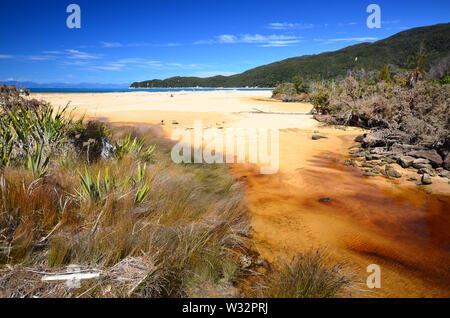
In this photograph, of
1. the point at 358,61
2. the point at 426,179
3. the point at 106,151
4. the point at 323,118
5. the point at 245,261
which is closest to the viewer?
the point at 245,261

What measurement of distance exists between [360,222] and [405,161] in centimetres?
291

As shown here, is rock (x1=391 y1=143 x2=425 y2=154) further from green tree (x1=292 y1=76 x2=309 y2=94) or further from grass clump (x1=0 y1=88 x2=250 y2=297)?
green tree (x1=292 y1=76 x2=309 y2=94)

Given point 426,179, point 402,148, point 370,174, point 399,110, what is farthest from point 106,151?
point 399,110

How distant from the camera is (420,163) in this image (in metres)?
4.84

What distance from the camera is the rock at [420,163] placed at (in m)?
4.74

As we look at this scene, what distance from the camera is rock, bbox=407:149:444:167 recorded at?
15.6 ft

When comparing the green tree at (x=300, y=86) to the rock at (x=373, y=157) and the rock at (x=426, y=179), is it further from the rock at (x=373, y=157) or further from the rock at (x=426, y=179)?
the rock at (x=426, y=179)

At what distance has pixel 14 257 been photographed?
1.70 meters

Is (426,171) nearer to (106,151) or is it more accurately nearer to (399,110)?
(399,110)

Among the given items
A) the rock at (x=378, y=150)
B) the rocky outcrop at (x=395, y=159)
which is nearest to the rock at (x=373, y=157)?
the rocky outcrop at (x=395, y=159)

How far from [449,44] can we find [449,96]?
11556 cm

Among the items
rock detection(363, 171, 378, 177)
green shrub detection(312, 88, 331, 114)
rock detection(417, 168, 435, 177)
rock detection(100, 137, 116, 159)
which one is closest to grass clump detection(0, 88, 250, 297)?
rock detection(100, 137, 116, 159)

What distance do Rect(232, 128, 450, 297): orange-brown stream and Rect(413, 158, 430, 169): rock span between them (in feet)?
1.07

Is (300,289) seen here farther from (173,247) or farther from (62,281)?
(62,281)
